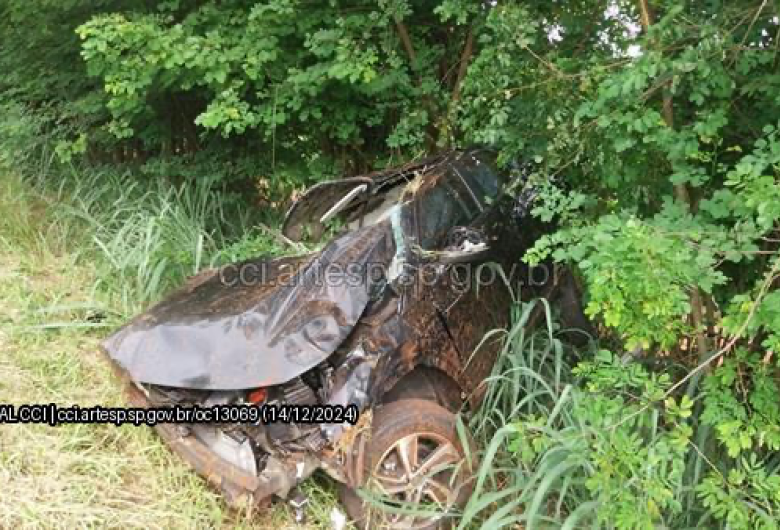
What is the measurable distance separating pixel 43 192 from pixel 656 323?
5.50m

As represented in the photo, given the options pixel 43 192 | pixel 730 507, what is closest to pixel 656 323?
pixel 730 507

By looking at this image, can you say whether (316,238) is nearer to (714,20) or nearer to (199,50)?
(199,50)

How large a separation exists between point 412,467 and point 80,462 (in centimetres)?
140

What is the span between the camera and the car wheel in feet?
9.05

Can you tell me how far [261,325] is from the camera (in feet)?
9.43

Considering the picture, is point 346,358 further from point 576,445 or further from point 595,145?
point 595,145

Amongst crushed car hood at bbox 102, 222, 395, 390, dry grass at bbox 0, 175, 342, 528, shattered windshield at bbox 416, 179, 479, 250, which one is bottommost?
dry grass at bbox 0, 175, 342, 528

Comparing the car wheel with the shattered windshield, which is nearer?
the car wheel

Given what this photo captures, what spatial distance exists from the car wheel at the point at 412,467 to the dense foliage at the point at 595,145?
0.18 m

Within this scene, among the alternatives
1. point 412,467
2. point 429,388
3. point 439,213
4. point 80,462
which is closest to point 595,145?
point 439,213

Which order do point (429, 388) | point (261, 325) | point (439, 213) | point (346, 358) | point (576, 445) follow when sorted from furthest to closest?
point (439, 213), point (429, 388), point (261, 325), point (346, 358), point (576, 445)

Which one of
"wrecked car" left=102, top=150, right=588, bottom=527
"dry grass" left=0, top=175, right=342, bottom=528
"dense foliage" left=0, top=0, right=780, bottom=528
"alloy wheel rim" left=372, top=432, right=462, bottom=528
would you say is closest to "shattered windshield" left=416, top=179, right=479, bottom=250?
"wrecked car" left=102, top=150, right=588, bottom=527

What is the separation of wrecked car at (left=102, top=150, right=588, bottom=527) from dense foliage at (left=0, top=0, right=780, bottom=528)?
0.38 m

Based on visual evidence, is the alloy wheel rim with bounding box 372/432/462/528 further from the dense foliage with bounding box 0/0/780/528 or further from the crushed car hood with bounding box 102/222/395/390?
the crushed car hood with bounding box 102/222/395/390
